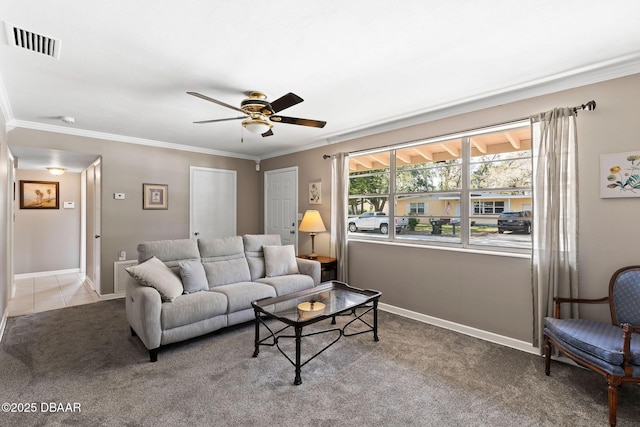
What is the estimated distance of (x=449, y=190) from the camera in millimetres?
3504

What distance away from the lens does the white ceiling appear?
5.89ft

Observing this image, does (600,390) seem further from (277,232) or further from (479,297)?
(277,232)

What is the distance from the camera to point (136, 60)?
234 centimetres

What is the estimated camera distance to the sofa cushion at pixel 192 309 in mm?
2697

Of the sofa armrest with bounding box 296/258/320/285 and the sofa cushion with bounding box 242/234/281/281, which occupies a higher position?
the sofa cushion with bounding box 242/234/281/281

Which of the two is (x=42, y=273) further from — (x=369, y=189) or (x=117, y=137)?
(x=369, y=189)

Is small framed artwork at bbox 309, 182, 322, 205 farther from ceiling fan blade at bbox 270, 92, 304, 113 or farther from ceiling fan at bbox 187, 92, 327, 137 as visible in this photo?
ceiling fan blade at bbox 270, 92, 304, 113

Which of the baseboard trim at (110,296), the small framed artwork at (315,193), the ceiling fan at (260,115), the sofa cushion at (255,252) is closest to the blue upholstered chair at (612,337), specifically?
the ceiling fan at (260,115)

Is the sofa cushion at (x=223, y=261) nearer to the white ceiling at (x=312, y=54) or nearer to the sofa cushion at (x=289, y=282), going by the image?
the sofa cushion at (x=289, y=282)

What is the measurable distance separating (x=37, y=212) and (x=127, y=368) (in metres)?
5.47

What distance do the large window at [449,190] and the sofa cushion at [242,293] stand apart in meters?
1.69

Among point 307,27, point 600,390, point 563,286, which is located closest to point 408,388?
point 600,390

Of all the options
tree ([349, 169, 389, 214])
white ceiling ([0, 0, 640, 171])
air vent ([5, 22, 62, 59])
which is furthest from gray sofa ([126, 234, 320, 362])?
air vent ([5, 22, 62, 59])

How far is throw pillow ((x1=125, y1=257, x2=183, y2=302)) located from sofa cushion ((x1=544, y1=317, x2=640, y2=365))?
10.6 feet
